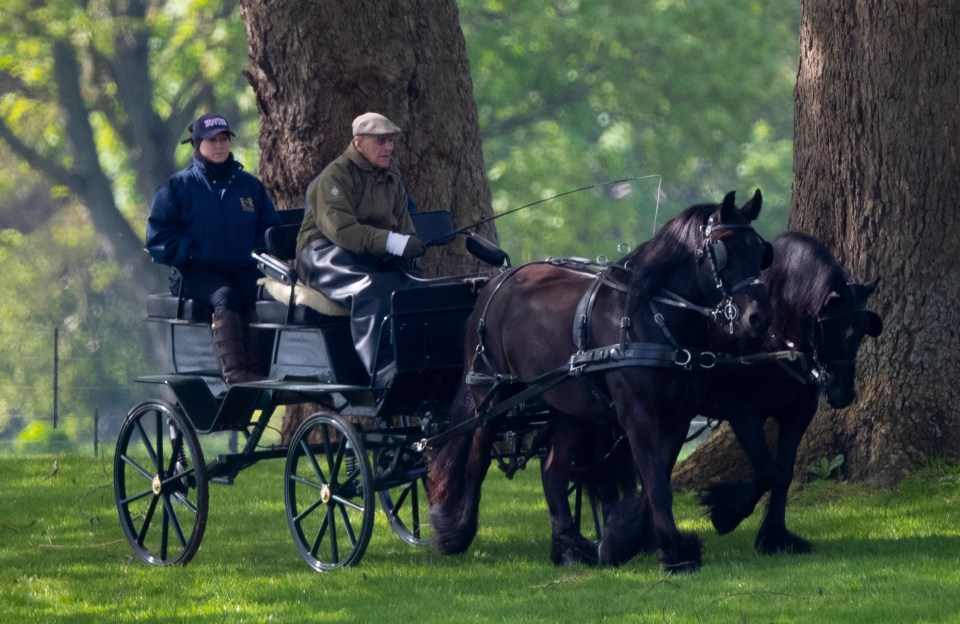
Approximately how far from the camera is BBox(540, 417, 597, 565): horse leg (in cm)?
837

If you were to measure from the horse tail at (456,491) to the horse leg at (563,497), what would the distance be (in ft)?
1.29

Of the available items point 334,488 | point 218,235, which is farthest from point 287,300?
point 334,488

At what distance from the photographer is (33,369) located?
29.5m

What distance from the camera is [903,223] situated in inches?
385

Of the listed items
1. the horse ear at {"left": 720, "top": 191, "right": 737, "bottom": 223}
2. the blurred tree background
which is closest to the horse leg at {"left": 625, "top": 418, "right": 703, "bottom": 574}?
the horse ear at {"left": 720, "top": 191, "right": 737, "bottom": 223}

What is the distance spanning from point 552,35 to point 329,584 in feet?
72.1

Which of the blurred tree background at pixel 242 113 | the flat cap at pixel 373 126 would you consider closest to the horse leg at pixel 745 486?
the flat cap at pixel 373 126

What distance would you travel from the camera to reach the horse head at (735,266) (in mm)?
7332

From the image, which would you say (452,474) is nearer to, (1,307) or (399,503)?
(399,503)

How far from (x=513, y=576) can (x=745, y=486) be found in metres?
1.26

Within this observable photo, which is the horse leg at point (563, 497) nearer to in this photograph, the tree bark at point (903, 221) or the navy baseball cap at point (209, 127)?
the tree bark at point (903, 221)

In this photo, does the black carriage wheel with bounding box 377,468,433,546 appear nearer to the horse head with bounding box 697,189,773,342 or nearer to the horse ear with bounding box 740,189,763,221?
the horse head with bounding box 697,189,773,342

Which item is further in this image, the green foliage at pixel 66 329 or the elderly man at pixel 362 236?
the green foliage at pixel 66 329

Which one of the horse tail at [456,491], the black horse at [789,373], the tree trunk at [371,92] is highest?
the tree trunk at [371,92]
